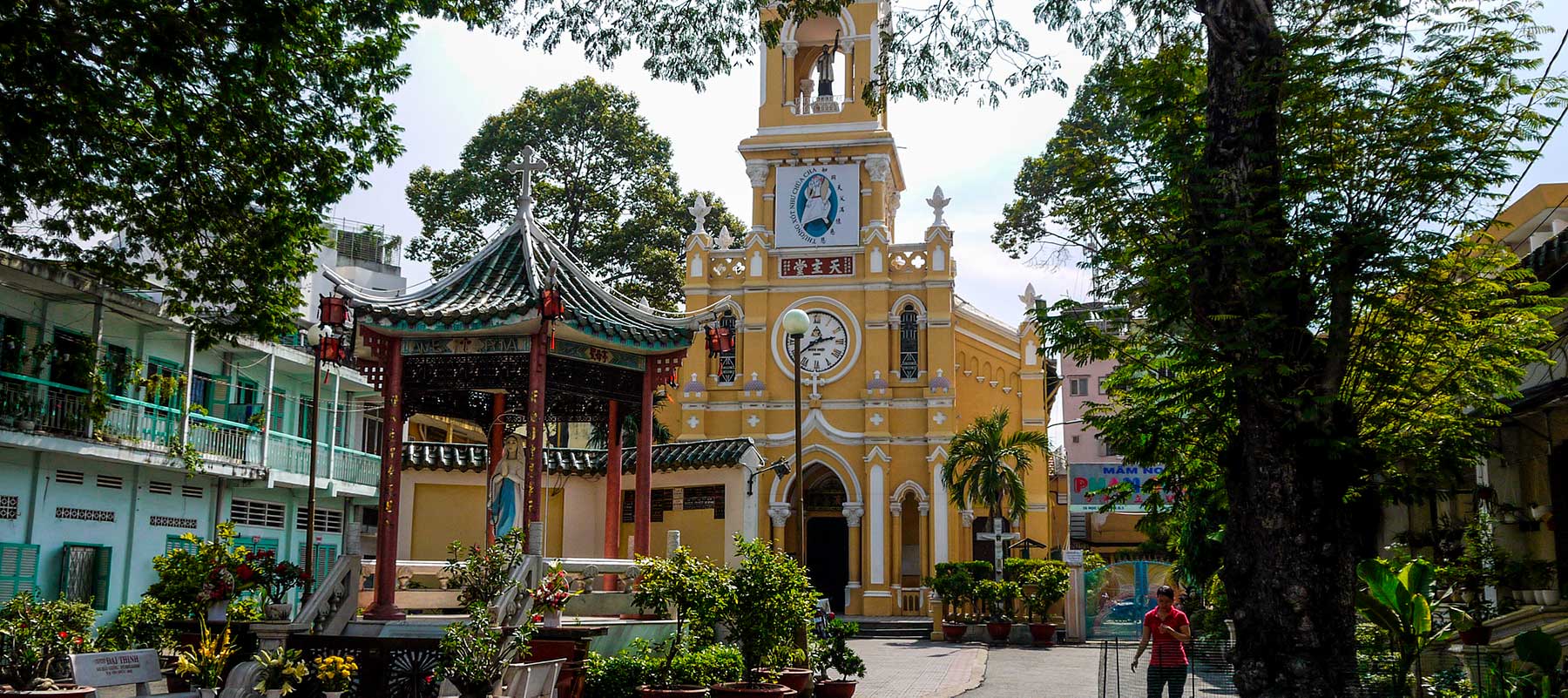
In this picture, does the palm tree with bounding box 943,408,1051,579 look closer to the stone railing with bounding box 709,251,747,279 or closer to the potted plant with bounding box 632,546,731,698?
the stone railing with bounding box 709,251,747,279

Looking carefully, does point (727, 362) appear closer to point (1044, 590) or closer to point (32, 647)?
point (1044, 590)

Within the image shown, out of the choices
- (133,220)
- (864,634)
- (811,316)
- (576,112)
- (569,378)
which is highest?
(576,112)

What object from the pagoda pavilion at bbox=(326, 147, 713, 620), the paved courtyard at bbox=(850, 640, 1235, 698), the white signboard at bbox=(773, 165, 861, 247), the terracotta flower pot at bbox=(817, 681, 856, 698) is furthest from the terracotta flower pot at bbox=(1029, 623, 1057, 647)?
the terracotta flower pot at bbox=(817, 681, 856, 698)

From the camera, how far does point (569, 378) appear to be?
1689 cm

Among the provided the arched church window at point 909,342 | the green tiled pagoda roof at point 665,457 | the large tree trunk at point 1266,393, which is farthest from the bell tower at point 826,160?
the large tree trunk at point 1266,393

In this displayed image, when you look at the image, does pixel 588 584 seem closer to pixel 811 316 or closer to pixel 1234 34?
pixel 1234 34

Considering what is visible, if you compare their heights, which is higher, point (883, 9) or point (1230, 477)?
point (883, 9)

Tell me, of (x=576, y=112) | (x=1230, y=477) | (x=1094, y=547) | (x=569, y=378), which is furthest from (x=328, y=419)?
(x=1094, y=547)

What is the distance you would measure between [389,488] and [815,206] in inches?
984

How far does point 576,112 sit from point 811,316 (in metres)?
9.48

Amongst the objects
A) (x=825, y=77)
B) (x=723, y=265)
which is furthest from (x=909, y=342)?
(x=825, y=77)

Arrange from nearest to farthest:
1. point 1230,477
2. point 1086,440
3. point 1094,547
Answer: point 1230,477 < point 1094,547 < point 1086,440

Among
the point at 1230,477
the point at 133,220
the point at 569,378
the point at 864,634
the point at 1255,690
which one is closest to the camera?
the point at 1255,690

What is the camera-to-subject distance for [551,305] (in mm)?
→ 15023
